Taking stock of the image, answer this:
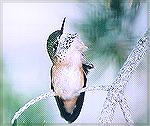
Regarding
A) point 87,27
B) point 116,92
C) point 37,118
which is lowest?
point 37,118

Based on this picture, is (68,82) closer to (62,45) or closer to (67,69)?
(67,69)

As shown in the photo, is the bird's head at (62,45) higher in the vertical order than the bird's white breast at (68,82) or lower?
higher

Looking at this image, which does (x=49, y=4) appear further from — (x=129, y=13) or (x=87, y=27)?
(x=129, y=13)

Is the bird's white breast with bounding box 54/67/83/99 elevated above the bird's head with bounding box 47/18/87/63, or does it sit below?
below

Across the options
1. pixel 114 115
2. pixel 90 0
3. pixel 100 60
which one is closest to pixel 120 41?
pixel 100 60
